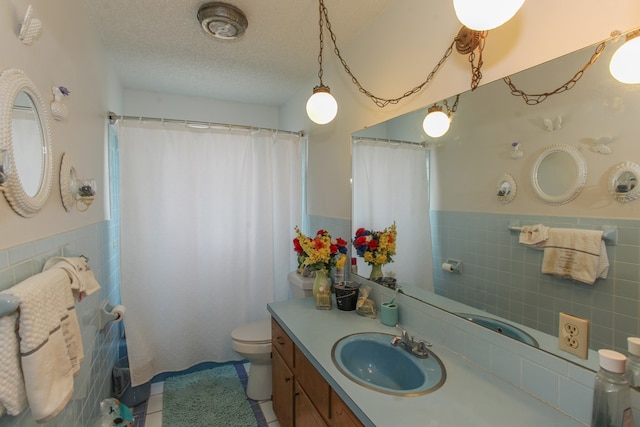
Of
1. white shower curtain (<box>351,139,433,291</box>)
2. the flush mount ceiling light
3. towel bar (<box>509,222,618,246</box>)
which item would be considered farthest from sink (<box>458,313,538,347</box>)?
the flush mount ceiling light

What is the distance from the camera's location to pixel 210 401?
7.00ft

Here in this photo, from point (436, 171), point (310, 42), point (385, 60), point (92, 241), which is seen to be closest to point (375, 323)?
point (436, 171)

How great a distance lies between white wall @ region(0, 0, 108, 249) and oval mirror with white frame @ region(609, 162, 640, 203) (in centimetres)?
169

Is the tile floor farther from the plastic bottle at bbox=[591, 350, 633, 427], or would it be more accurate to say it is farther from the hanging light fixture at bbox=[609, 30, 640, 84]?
the hanging light fixture at bbox=[609, 30, 640, 84]

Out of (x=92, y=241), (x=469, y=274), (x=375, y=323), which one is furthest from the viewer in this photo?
(x=92, y=241)

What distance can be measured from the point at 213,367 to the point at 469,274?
7.63 feet

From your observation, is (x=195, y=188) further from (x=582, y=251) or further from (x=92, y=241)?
(x=582, y=251)

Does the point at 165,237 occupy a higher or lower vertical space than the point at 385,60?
lower

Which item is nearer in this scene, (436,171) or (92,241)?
(436,171)

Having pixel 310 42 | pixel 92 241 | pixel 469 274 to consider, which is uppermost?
pixel 310 42

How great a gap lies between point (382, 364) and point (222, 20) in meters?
1.96

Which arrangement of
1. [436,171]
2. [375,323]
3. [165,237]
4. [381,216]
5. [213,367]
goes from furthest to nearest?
[213,367]
[165,237]
[381,216]
[375,323]
[436,171]

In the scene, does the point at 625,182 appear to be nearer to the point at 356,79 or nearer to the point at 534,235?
the point at 534,235

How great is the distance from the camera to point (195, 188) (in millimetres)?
2375
